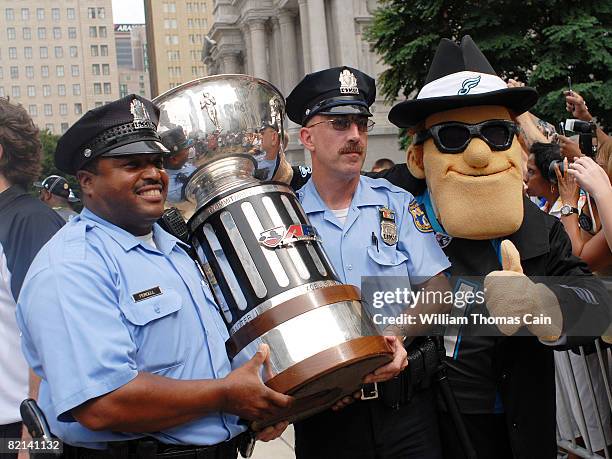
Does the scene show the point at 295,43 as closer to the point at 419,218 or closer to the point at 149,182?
the point at 419,218

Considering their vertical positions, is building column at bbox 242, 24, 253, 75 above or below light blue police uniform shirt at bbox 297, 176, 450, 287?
above

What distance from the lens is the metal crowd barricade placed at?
356 cm

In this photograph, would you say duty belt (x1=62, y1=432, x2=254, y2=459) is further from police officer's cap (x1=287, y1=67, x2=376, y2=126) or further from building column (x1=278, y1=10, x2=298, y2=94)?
building column (x1=278, y1=10, x2=298, y2=94)

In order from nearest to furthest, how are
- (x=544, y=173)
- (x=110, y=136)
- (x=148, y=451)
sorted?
(x=148, y=451)
(x=110, y=136)
(x=544, y=173)

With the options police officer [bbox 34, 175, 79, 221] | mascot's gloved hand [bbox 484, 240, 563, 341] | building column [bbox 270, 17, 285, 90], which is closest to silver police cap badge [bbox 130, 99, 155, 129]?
mascot's gloved hand [bbox 484, 240, 563, 341]

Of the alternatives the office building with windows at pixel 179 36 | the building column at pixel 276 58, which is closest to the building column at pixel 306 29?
the building column at pixel 276 58

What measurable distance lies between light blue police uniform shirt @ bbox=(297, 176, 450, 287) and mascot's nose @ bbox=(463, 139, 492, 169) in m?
0.35

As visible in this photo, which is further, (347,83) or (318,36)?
(318,36)

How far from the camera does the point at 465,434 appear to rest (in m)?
2.88

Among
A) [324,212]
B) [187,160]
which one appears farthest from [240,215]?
[324,212]

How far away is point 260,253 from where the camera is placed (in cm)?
228

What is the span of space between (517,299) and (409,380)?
1.80 feet

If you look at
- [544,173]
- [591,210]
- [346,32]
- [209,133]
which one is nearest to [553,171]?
[544,173]

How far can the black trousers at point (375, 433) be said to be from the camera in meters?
2.88
